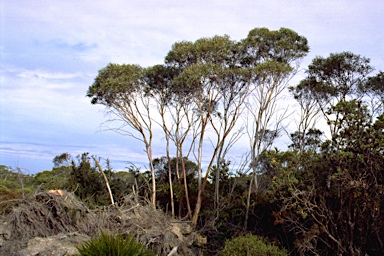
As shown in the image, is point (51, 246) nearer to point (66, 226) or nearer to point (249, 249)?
point (66, 226)

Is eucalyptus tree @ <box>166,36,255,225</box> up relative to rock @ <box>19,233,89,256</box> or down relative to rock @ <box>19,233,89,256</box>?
up

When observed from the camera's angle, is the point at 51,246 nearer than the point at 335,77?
Yes

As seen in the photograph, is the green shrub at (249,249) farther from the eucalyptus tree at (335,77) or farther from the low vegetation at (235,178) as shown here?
Result: the eucalyptus tree at (335,77)

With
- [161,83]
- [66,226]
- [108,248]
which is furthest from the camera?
[161,83]

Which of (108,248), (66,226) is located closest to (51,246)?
(66,226)

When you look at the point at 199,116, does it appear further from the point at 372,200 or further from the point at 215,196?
the point at 372,200

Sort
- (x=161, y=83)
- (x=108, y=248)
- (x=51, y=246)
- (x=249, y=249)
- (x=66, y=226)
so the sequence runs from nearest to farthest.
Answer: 1. (x=108, y=248)
2. (x=51, y=246)
3. (x=66, y=226)
4. (x=249, y=249)
5. (x=161, y=83)

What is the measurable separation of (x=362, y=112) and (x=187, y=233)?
6.32 m

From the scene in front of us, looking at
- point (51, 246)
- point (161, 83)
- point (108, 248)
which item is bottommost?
point (51, 246)

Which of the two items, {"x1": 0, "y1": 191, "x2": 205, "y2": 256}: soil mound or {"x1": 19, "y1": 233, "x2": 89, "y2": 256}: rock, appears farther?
{"x1": 0, "y1": 191, "x2": 205, "y2": 256}: soil mound

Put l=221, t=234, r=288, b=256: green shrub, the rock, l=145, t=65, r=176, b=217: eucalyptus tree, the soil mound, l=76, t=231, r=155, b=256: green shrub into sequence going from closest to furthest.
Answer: l=76, t=231, r=155, b=256: green shrub
the rock
the soil mound
l=221, t=234, r=288, b=256: green shrub
l=145, t=65, r=176, b=217: eucalyptus tree

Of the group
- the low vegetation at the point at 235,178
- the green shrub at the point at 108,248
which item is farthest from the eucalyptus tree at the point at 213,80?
the green shrub at the point at 108,248

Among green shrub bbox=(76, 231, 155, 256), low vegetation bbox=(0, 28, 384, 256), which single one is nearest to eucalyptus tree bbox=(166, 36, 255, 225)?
low vegetation bbox=(0, 28, 384, 256)

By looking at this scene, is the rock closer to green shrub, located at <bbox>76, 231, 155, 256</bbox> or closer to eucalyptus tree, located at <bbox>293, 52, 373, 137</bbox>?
green shrub, located at <bbox>76, 231, 155, 256</bbox>
